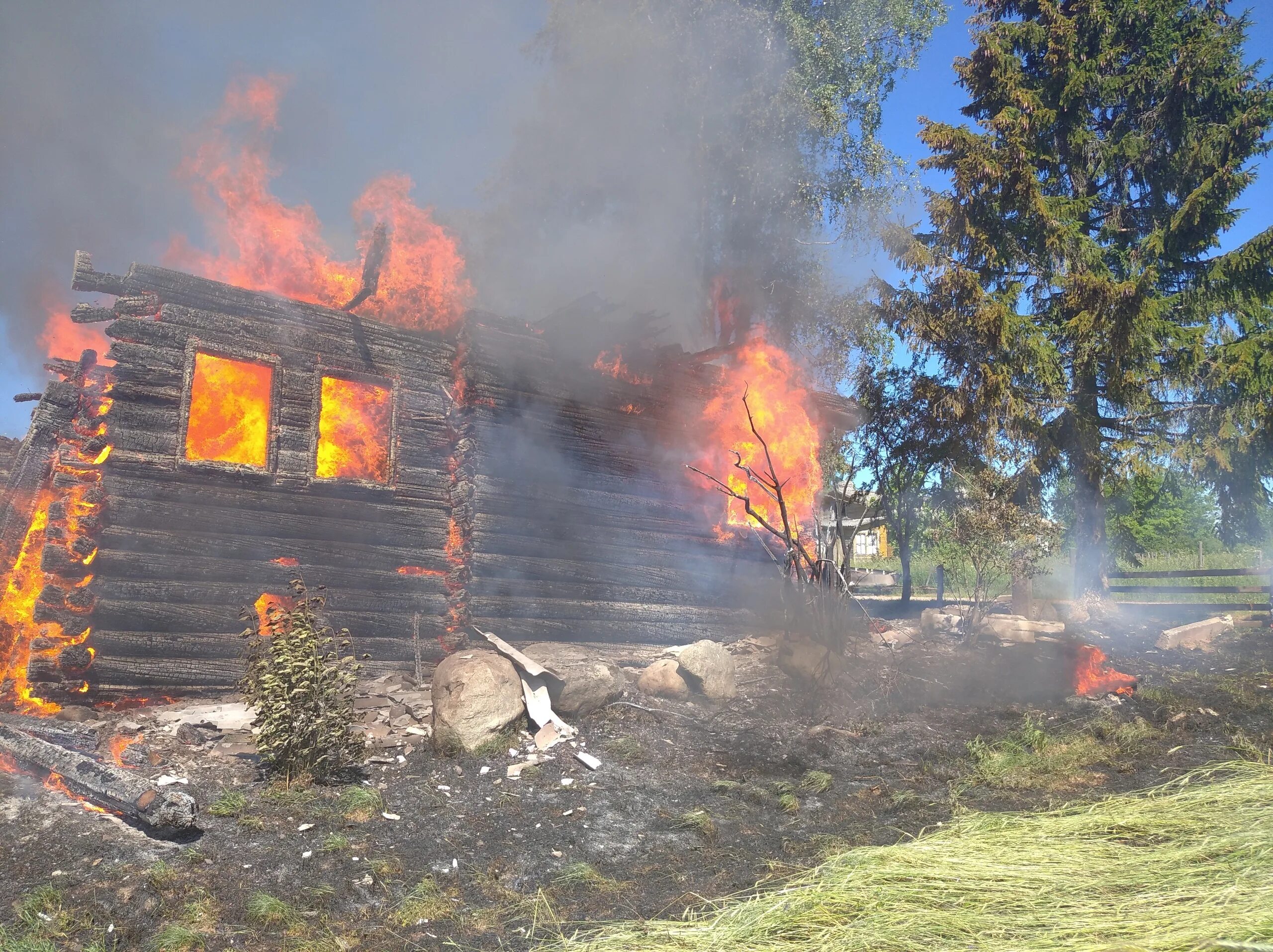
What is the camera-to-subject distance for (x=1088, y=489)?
56.3 ft

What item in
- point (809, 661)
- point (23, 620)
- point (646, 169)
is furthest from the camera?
point (646, 169)

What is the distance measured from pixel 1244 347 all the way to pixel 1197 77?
21.7 feet

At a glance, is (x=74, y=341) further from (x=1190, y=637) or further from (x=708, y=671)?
(x=1190, y=637)

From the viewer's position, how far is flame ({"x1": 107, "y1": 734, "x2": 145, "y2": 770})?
6.09 m

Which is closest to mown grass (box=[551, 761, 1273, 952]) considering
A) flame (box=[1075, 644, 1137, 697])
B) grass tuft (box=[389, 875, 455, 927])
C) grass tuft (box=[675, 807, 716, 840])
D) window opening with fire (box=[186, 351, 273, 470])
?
grass tuft (box=[389, 875, 455, 927])

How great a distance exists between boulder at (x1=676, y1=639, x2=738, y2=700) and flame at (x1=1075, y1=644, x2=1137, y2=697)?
14.9 feet

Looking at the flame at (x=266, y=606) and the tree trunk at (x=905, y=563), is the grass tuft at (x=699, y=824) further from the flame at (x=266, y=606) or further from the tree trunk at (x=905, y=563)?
the tree trunk at (x=905, y=563)

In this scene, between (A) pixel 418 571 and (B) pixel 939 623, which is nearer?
(A) pixel 418 571

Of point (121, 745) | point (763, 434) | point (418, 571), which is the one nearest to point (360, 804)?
point (121, 745)

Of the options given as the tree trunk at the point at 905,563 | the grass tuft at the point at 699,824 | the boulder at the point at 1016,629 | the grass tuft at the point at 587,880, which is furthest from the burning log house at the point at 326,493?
the tree trunk at the point at 905,563

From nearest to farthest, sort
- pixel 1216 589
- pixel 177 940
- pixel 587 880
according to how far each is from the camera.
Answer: pixel 177 940
pixel 587 880
pixel 1216 589

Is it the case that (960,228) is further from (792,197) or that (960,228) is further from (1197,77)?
(1197,77)

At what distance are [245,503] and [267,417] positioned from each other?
3.54 ft

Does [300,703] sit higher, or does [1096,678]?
[300,703]
